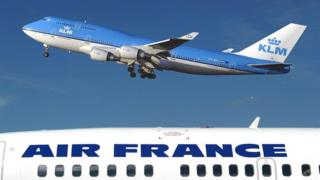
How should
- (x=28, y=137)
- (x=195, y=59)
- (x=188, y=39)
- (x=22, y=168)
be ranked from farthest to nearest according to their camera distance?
1. (x=195, y=59)
2. (x=188, y=39)
3. (x=28, y=137)
4. (x=22, y=168)

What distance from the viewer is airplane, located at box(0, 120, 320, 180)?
14.2 m

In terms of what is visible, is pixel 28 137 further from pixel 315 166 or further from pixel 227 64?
pixel 227 64

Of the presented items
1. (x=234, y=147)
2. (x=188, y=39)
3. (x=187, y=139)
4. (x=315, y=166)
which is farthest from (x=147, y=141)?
(x=188, y=39)

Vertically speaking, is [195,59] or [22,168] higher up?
[195,59]

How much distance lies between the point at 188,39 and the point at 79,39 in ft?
61.8

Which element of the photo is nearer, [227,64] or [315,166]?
[315,166]

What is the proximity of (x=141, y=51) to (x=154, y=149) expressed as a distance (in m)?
49.8

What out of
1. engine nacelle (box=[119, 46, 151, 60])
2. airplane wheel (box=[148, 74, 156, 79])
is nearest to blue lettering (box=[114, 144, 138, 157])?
engine nacelle (box=[119, 46, 151, 60])

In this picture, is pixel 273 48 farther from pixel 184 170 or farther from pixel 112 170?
pixel 112 170

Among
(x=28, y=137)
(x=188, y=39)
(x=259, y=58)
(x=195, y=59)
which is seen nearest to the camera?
(x=28, y=137)

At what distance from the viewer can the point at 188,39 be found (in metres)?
62.2

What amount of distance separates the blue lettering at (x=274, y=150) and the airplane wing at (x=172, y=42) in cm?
4440

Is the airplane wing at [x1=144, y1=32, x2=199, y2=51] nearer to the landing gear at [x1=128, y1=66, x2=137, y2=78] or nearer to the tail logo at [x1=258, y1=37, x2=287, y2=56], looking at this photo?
the landing gear at [x1=128, y1=66, x2=137, y2=78]

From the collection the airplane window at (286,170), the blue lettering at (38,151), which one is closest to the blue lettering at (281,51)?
the airplane window at (286,170)
